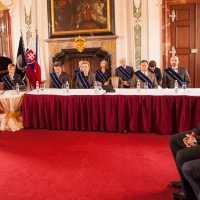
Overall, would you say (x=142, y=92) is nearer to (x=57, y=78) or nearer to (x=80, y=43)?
(x=57, y=78)

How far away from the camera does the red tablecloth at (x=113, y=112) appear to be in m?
4.31

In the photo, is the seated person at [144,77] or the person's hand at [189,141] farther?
the seated person at [144,77]

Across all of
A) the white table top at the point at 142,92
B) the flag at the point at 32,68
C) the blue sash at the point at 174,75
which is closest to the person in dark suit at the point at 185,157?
the white table top at the point at 142,92

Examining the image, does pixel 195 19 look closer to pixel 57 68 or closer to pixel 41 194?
pixel 57 68

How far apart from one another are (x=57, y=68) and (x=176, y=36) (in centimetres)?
316

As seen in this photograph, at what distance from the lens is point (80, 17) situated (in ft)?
24.8

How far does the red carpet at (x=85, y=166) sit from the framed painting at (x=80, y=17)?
3.67m

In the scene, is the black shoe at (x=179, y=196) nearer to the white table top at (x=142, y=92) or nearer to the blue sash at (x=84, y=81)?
the white table top at (x=142, y=92)

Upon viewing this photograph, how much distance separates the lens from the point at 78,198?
2578 mm

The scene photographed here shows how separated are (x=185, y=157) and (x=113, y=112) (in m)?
2.31

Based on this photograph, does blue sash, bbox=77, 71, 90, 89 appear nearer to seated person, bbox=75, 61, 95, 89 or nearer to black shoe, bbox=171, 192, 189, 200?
seated person, bbox=75, 61, 95, 89

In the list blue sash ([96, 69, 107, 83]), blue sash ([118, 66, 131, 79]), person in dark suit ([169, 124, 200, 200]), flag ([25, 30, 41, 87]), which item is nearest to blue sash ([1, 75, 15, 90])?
flag ([25, 30, 41, 87])

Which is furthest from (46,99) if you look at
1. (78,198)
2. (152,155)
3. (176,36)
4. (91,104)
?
(176,36)

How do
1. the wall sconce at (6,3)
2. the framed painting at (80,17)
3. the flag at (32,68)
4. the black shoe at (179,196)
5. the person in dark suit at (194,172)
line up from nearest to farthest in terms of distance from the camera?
the person in dark suit at (194,172) < the black shoe at (179,196) < the flag at (32,68) < the framed painting at (80,17) < the wall sconce at (6,3)
